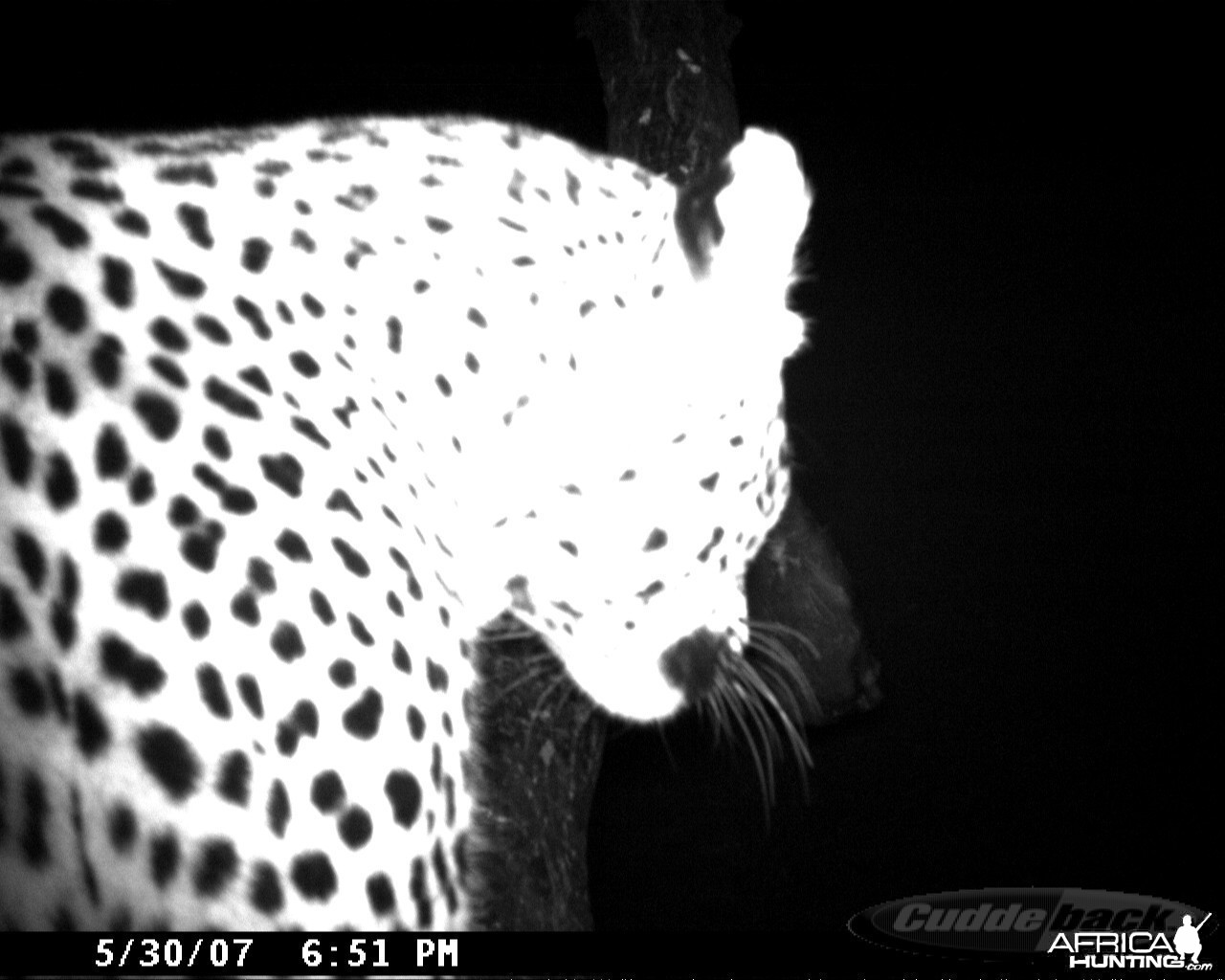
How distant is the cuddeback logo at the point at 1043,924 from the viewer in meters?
1.08

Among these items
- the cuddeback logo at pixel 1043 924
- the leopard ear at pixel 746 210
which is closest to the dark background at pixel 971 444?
the cuddeback logo at pixel 1043 924

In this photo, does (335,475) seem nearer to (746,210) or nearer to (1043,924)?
(746,210)

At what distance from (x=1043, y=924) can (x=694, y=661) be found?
1.50 feet

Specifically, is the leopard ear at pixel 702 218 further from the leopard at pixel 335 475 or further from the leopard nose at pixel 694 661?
the leopard nose at pixel 694 661

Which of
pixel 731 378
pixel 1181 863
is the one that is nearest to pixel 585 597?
pixel 731 378

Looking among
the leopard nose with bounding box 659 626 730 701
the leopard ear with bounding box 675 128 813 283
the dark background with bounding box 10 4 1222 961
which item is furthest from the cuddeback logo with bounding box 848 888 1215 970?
the leopard ear with bounding box 675 128 813 283

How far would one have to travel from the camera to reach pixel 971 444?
4.04 feet

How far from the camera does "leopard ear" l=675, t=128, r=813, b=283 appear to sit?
83 cm

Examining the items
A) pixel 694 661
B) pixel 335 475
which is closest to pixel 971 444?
pixel 694 661

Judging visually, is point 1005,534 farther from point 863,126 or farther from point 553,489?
point 553,489

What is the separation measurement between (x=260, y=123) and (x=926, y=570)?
82 centimetres

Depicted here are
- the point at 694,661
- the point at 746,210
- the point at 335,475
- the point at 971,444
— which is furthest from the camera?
the point at 971,444

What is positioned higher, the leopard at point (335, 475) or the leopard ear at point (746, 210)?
the leopard ear at point (746, 210)

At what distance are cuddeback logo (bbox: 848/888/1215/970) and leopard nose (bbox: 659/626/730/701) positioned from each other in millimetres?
308
